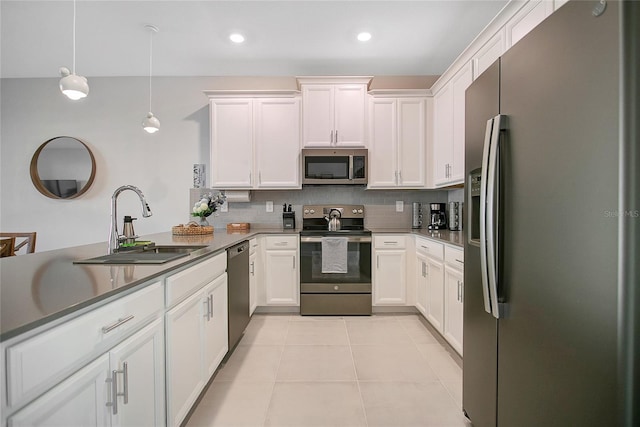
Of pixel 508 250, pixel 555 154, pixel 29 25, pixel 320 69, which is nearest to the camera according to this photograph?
pixel 555 154

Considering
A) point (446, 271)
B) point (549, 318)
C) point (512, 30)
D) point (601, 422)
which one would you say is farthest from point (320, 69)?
point (601, 422)

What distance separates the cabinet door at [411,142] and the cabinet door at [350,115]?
17.2 inches

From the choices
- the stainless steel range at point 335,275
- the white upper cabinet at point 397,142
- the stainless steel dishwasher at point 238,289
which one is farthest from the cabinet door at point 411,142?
the stainless steel dishwasher at point 238,289

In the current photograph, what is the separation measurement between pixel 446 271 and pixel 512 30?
1.70 m

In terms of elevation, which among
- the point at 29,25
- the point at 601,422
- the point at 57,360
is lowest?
the point at 601,422

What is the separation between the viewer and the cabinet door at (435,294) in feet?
8.14

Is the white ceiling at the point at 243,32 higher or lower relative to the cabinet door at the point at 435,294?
higher

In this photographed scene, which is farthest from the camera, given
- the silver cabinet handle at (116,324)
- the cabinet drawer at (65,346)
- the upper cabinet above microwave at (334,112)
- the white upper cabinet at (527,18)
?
the upper cabinet above microwave at (334,112)

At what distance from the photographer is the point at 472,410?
4.77ft

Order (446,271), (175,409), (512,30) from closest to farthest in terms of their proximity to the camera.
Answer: (175,409) < (512,30) < (446,271)

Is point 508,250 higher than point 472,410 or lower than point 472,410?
higher

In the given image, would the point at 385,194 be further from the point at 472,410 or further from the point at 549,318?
the point at 549,318

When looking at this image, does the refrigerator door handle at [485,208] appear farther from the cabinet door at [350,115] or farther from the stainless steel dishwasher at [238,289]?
the cabinet door at [350,115]

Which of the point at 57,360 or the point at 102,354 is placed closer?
the point at 57,360
